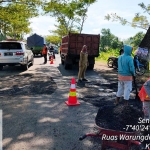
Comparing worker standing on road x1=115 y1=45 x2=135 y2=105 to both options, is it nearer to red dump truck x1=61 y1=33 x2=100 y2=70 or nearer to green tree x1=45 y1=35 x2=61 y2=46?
red dump truck x1=61 y1=33 x2=100 y2=70

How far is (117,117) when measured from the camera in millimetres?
3965

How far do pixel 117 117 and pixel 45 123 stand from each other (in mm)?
1708

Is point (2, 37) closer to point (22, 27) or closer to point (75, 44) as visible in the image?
point (22, 27)

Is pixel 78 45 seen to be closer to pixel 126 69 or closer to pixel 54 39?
pixel 126 69

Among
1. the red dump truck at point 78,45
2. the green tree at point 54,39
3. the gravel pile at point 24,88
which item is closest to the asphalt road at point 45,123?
the gravel pile at point 24,88

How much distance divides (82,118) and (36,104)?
1.73 metres

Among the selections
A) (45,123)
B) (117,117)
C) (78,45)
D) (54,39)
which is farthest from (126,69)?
(54,39)

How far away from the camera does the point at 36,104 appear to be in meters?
6.32

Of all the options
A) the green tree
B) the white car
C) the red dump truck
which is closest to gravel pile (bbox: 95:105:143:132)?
the white car

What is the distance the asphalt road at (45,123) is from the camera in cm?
382

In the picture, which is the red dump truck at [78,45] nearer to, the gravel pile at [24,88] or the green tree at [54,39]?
Answer: the gravel pile at [24,88]

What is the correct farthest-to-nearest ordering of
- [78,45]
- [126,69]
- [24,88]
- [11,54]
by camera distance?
[78,45]
[11,54]
[24,88]
[126,69]

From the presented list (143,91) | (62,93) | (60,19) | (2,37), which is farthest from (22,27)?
(143,91)

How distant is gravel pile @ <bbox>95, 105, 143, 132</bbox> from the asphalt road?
1.48 ft
